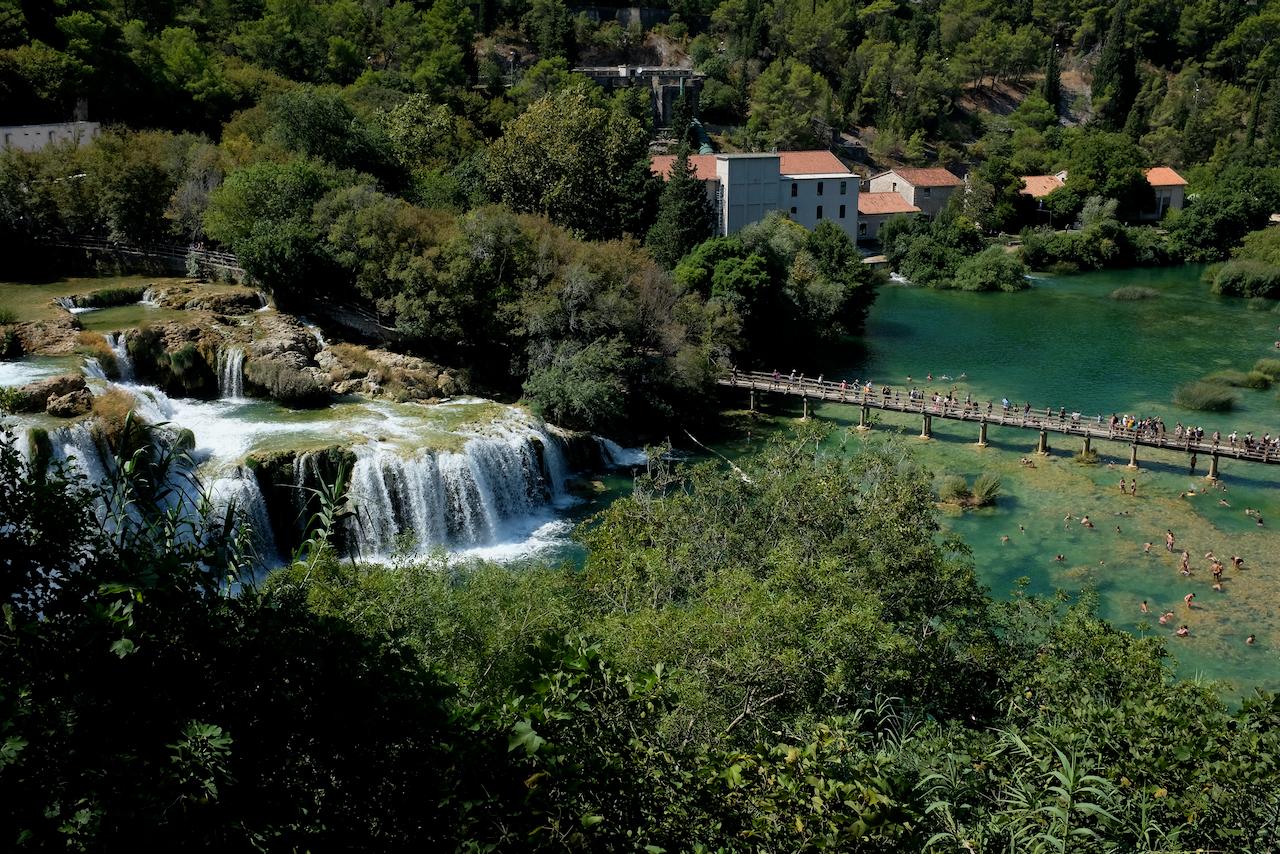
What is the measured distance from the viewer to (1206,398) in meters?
41.2

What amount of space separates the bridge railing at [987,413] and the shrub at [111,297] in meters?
23.0

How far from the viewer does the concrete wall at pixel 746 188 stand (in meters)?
59.0

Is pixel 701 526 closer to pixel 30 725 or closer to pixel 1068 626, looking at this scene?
pixel 1068 626

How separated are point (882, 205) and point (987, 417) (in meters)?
41.1

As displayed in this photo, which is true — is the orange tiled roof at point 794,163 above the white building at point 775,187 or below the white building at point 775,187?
above

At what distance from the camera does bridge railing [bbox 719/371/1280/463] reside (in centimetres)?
3503

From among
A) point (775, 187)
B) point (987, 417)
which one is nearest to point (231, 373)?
point (987, 417)

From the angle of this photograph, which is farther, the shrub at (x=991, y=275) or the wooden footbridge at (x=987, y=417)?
the shrub at (x=991, y=275)

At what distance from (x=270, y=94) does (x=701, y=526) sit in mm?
44246

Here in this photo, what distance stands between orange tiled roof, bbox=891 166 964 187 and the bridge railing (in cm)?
4034

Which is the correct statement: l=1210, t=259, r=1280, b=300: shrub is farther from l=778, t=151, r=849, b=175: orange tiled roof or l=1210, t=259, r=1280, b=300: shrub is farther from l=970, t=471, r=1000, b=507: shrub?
l=970, t=471, r=1000, b=507: shrub

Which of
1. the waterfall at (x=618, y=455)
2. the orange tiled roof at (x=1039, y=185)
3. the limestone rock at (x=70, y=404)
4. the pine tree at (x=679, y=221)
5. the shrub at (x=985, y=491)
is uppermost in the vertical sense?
→ the orange tiled roof at (x=1039, y=185)

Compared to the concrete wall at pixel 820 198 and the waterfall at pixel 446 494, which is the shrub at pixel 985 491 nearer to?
the waterfall at pixel 446 494

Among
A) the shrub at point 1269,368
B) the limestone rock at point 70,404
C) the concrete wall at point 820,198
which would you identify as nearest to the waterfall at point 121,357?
the limestone rock at point 70,404
